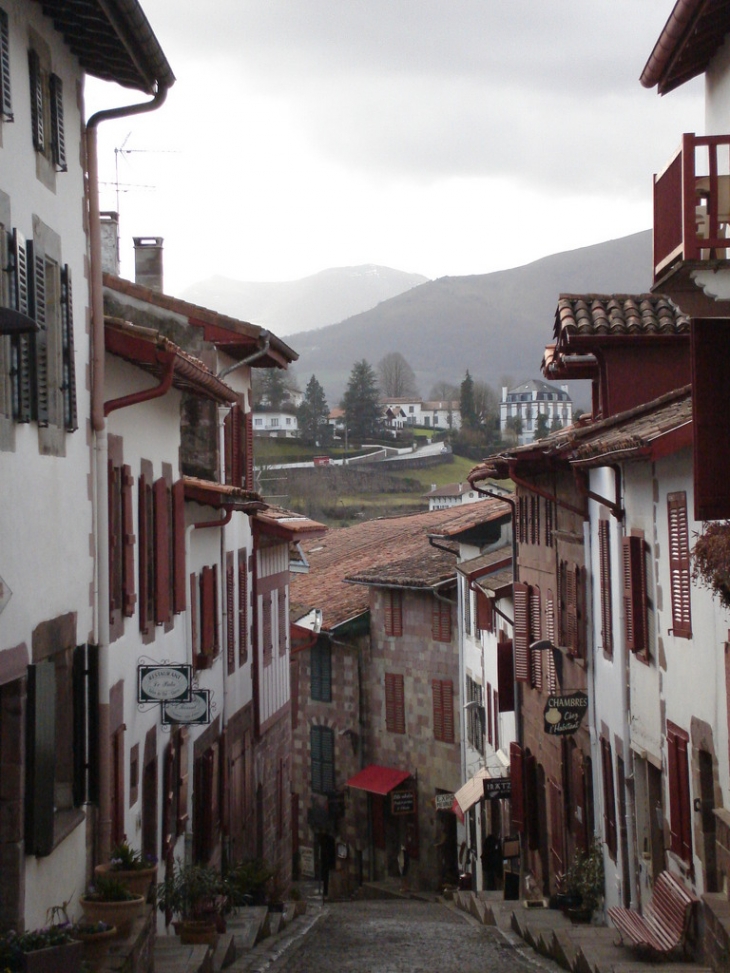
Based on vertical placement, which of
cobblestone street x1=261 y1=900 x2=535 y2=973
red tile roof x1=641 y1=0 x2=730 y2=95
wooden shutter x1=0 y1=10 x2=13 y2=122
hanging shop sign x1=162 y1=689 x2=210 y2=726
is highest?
red tile roof x1=641 y1=0 x2=730 y2=95

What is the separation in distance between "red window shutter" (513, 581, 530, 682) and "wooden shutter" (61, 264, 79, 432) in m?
15.2

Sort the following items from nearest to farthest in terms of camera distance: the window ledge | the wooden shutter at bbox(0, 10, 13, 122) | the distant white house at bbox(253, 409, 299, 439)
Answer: the wooden shutter at bbox(0, 10, 13, 122) < the window ledge < the distant white house at bbox(253, 409, 299, 439)

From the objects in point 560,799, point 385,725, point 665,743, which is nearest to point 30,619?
point 665,743

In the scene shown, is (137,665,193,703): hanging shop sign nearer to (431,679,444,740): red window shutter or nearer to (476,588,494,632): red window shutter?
(476,588,494,632): red window shutter

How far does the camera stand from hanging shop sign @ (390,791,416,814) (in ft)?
122

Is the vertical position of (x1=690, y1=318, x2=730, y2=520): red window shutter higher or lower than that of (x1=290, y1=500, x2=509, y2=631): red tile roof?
higher

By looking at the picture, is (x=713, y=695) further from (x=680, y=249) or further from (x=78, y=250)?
(x=78, y=250)

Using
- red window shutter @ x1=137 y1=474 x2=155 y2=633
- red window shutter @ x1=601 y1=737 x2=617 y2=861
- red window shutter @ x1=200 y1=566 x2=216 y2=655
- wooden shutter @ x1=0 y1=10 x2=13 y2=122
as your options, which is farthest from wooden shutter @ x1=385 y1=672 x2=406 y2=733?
wooden shutter @ x1=0 y1=10 x2=13 y2=122

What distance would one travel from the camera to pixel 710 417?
10.6 meters

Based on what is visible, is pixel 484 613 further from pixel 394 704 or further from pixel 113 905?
pixel 113 905

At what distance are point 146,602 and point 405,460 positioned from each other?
11525 cm

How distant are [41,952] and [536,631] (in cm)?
1735

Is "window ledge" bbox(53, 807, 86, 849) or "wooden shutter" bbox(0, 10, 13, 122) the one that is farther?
"window ledge" bbox(53, 807, 86, 849)

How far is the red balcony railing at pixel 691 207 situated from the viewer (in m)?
9.45
